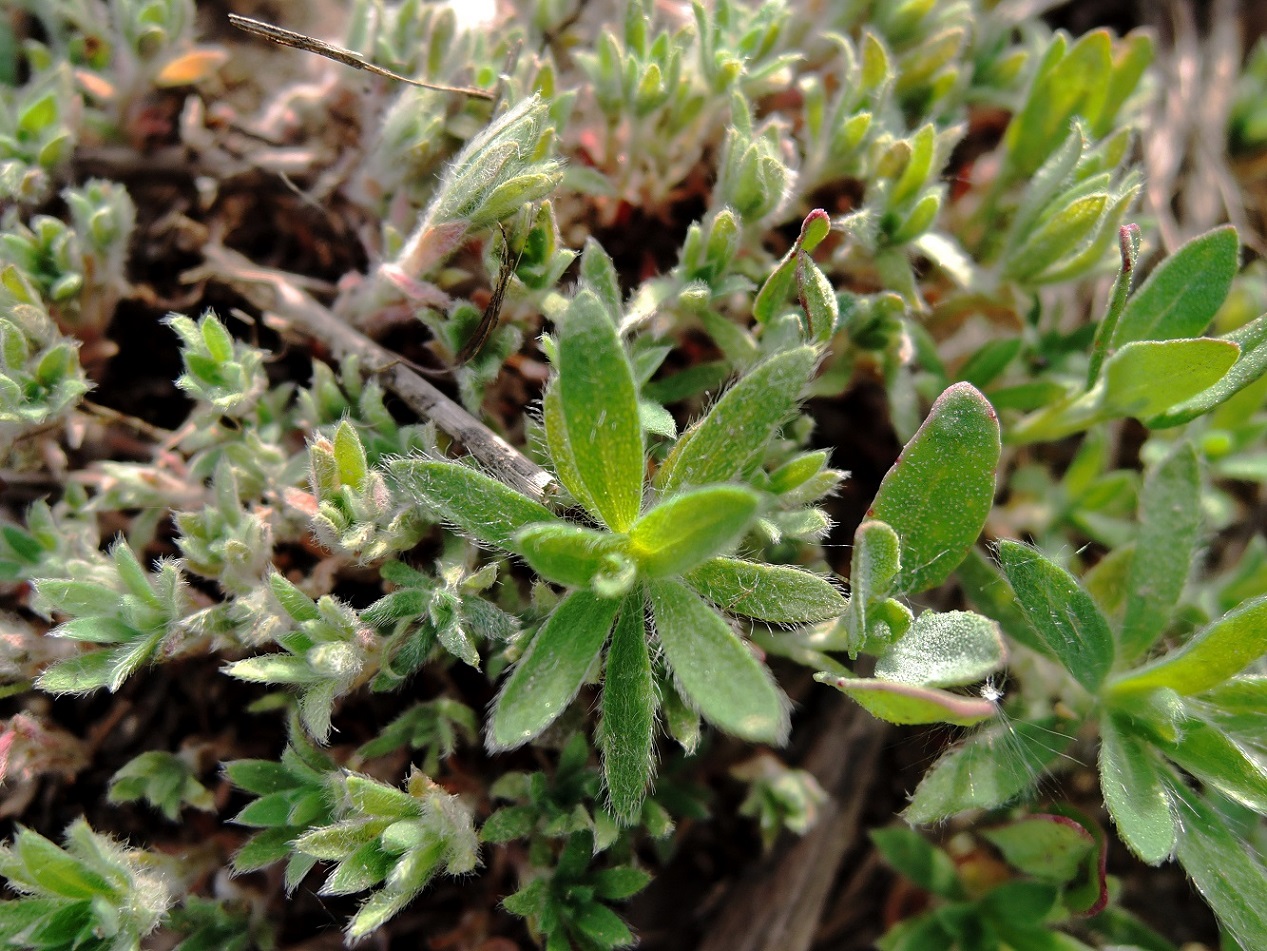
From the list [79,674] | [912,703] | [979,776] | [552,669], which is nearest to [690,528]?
[552,669]

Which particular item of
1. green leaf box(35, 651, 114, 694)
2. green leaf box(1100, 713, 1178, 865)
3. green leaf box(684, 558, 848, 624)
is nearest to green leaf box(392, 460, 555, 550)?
green leaf box(684, 558, 848, 624)

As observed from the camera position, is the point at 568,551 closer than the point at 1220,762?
Yes

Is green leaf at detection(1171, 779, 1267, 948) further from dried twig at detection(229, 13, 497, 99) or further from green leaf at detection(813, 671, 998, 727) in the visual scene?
dried twig at detection(229, 13, 497, 99)

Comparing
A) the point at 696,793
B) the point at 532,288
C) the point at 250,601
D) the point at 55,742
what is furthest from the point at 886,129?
the point at 55,742

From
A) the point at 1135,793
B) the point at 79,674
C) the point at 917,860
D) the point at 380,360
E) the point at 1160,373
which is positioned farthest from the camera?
the point at 917,860

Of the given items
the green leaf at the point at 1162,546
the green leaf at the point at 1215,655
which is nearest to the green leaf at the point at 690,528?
the green leaf at the point at 1215,655

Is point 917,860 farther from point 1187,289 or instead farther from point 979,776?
point 1187,289

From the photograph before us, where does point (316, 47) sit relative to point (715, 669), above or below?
above
